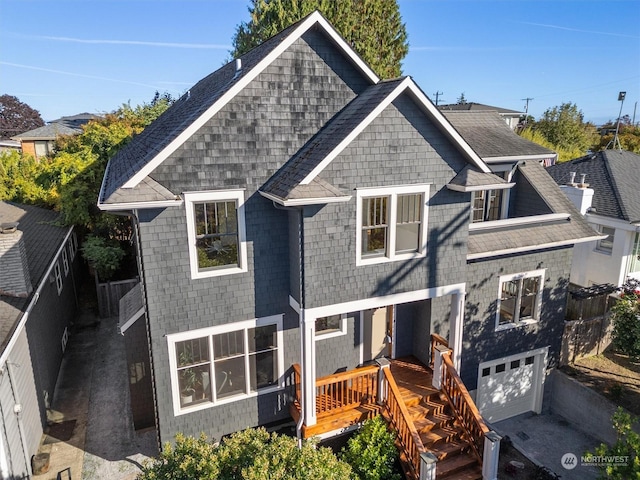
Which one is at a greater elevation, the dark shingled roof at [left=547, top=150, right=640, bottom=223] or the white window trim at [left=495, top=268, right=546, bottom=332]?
the dark shingled roof at [left=547, top=150, right=640, bottom=223]

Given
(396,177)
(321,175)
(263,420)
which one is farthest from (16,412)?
(396,177)

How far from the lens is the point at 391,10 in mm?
35375

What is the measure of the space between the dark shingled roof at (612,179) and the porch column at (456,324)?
1088 centimetres

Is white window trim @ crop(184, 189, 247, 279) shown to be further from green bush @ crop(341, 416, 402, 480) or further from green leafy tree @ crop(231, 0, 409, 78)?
green leafy tree @ crop(231, 0, 409, 78)

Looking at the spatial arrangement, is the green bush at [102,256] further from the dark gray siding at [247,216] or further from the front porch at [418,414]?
the front porch at [418,414]

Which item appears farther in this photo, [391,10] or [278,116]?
[391,10]

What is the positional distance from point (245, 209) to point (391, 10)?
105 ft

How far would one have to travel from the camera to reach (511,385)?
14.0m

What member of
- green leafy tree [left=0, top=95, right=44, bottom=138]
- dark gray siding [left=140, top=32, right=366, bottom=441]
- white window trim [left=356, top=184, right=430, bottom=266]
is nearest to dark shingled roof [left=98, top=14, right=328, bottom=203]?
dark gray siding [left=140, top=32, right=366, bottom=441]

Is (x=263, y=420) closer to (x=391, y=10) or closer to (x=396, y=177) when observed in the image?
(x=396, y=177)

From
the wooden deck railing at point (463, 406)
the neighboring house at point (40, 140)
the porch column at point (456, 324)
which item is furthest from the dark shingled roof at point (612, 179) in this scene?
the neighboring house at point (40, 140)

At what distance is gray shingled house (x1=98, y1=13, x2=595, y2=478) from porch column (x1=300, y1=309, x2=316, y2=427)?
0.11 feet

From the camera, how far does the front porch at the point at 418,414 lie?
10367mm

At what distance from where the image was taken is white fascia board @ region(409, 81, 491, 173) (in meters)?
9.77
